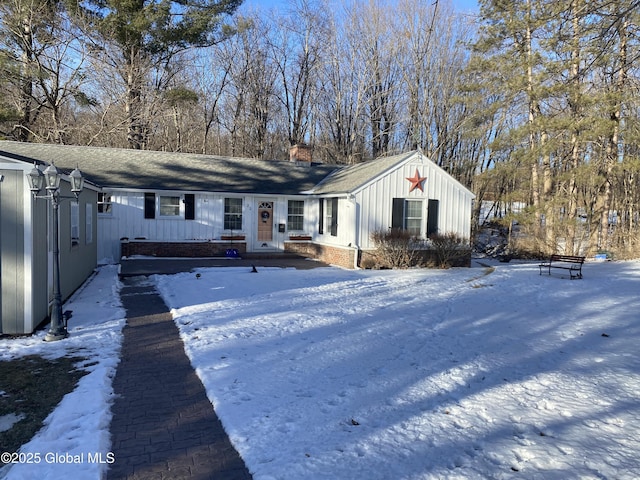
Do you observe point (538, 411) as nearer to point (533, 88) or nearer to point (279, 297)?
point (279, 297)

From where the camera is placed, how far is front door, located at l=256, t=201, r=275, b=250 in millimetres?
18328

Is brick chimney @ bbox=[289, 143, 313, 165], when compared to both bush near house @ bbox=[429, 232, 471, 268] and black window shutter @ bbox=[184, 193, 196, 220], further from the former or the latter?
bush near house @ bbox=[429, 232, 471, 268]

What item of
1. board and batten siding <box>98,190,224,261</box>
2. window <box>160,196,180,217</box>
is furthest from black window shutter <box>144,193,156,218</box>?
window <box>160,196,180,217</box>

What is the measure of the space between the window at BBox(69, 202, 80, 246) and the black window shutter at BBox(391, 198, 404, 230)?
9871 mm

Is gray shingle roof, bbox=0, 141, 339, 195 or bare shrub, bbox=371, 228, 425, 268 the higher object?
gray shingle roof, bbox=0, 141, 339, 195

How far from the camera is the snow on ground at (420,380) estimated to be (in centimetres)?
346

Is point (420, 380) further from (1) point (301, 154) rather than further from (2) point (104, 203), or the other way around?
(1) point (301, 154)

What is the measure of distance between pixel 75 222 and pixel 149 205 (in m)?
6.85

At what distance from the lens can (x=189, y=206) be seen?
17.0 m

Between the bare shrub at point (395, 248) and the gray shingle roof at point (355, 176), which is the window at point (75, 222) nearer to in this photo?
the gray shingle roof at point (355, 176)

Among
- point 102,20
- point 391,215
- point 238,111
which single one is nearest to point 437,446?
point 391,215

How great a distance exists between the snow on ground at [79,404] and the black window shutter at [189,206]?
8691 millimetres

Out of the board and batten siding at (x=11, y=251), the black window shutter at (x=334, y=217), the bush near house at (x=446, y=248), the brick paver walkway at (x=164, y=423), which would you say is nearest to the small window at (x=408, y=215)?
the bush near house at (x=446, y=248)

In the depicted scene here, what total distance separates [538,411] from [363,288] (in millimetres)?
6728
